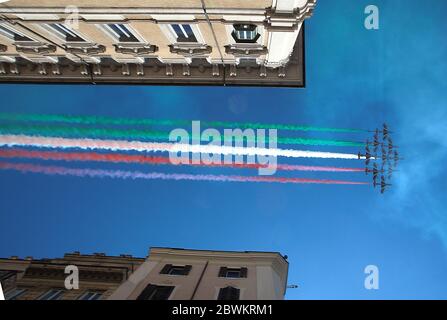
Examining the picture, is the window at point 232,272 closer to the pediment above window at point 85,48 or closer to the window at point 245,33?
the window at point 245,33

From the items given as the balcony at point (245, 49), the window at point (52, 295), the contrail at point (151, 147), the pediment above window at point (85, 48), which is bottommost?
the window at point (52, 295)

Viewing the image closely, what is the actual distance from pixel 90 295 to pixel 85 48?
15.3 metres

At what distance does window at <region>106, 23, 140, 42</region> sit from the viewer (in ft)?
68.1

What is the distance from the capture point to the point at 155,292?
19453 millimetres

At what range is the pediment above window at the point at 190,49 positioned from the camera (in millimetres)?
22641

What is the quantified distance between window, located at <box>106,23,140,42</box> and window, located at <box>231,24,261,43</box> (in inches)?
241

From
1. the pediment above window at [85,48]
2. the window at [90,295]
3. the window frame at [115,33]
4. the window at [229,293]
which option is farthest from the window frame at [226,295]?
the pediment above window at [85,48]

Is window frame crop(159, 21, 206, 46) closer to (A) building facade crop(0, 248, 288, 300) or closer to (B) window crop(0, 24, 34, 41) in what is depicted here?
(B) window crop(0, 24, 34, 41)

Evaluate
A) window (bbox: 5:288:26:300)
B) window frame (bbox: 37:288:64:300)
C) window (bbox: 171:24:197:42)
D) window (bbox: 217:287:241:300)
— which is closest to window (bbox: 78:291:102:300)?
window frame (bbox: 37:288:64:300)

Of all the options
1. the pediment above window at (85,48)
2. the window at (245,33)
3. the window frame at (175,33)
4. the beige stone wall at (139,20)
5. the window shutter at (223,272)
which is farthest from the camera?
the pediment above window at (85,48)

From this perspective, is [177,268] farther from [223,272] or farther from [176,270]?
[223,272]

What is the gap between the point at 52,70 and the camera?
26484 mm

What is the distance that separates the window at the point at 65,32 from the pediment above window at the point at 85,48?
389 mm
